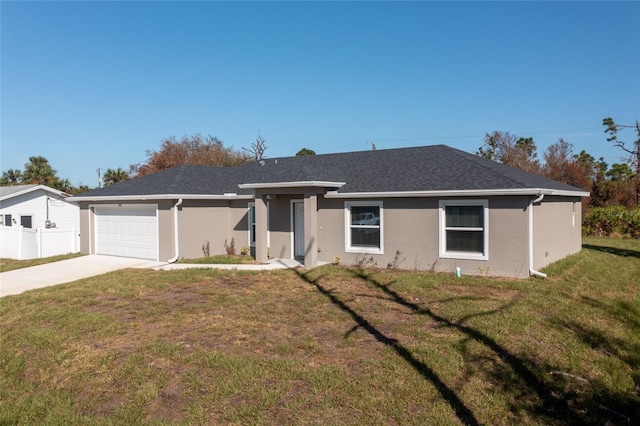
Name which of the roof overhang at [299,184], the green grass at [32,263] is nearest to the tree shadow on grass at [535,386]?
the roof overhang at [299,184]

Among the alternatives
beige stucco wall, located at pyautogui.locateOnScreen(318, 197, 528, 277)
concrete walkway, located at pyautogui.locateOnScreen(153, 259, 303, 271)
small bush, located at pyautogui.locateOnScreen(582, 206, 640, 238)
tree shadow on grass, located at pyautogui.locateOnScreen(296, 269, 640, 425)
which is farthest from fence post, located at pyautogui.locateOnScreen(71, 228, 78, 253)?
small bush, located at pyautogui.locateOnScreen(582, 206, 640, 238)

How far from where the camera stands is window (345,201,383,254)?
45.1 feet

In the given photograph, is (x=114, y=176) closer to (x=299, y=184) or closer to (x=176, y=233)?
(x=176, y=233)

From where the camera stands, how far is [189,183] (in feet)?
55.6

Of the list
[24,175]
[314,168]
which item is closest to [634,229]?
[314,168]

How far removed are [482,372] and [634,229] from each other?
23469 millimetres

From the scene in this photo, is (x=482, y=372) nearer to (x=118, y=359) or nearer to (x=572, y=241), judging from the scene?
(x=118, y=359)

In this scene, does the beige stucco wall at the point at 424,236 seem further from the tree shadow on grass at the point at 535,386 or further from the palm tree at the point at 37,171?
the palm tree at the point at 37,171

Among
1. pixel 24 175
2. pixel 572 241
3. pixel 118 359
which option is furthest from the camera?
pixel 24 175

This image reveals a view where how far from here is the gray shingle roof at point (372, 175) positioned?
1255 cm

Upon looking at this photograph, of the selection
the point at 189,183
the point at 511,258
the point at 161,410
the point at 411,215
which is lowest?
the point at 161,410

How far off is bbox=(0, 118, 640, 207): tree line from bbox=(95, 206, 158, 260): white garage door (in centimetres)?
2035

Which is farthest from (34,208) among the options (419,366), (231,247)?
(419,366)

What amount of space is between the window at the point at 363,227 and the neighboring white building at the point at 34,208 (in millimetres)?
17929
